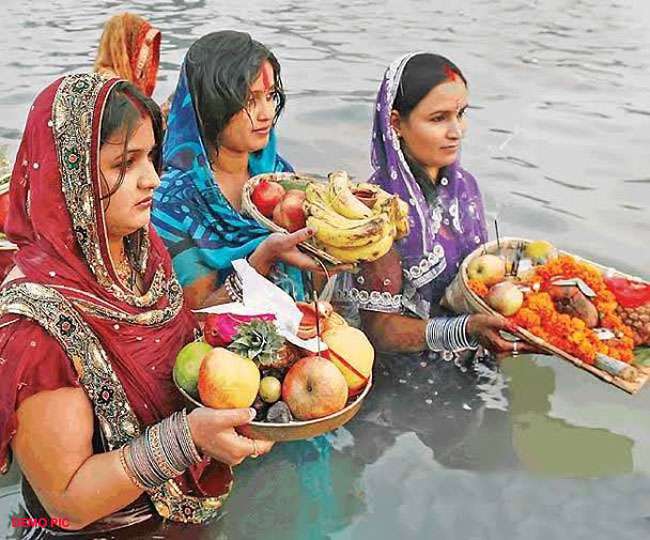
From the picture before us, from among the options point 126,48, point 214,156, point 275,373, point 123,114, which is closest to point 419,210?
point 214,156

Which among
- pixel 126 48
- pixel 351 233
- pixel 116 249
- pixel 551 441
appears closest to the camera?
pixel 116 249

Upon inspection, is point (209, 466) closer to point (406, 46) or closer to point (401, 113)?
point (401, 113)

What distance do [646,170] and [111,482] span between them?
6.56 m

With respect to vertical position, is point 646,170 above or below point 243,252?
below

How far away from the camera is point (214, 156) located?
385cm

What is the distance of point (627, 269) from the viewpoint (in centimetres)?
582

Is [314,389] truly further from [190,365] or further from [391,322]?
[391,322]

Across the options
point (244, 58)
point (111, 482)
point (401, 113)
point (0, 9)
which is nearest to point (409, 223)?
point (401, 113)

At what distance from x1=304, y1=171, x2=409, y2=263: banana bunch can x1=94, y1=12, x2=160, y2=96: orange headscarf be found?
9.63ft

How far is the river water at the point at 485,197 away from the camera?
3.54m

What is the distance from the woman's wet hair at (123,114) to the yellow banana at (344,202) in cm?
107

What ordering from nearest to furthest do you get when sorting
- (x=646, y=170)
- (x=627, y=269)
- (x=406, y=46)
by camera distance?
1. (x=627, y=269)
2. (x=646, y=170)
3. (x=406, y=46)

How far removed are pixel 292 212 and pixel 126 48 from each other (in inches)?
122

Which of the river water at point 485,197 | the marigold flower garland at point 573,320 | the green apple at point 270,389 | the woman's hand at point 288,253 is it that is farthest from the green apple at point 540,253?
the green apple at point 270,389
